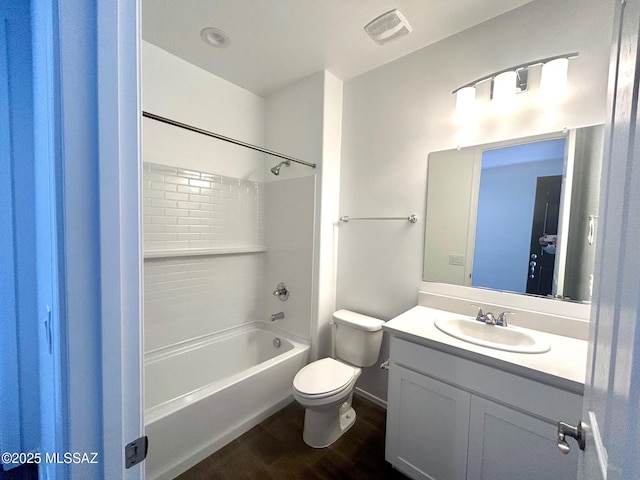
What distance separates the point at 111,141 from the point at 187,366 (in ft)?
6.96

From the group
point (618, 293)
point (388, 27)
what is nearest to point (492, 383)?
point (618, 293)

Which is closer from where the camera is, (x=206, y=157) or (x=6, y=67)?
(x=6, y=67)

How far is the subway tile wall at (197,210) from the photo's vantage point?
6.21 ft

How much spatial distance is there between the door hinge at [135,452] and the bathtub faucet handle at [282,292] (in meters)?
1.85

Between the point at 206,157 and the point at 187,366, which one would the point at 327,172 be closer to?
→ the point at 206,157

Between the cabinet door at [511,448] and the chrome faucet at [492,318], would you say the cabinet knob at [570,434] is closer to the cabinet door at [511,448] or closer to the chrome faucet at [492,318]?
the cabinet door at [511,448]

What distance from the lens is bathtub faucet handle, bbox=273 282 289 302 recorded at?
2.39 meters

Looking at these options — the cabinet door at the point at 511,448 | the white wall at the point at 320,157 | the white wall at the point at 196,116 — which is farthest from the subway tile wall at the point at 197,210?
the cabinet door at the point at 511,448

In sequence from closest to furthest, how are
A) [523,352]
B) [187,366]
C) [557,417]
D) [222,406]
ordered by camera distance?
[557,417] < [523,352] < [222,406] < [187,366]

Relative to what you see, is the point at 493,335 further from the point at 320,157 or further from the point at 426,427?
the point at 320,157

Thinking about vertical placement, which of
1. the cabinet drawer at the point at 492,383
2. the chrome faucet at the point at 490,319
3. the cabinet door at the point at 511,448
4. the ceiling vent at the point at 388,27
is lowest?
the cabinet door at the point at 511,448

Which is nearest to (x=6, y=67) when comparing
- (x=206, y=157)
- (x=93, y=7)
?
(x=206, y=157)

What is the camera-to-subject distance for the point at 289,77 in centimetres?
216

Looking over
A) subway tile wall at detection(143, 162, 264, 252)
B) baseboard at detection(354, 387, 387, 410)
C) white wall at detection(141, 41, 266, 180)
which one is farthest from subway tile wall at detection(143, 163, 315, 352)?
baseboard at detection(354, 387, 387, 410)
